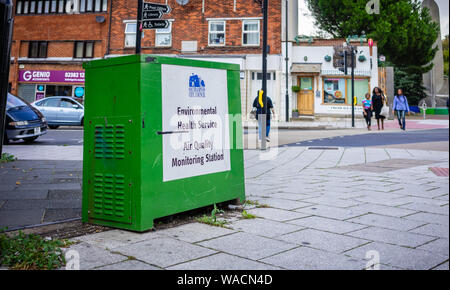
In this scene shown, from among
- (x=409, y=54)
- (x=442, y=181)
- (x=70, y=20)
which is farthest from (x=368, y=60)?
(x=442, y=181)

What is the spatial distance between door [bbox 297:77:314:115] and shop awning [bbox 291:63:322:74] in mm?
1075

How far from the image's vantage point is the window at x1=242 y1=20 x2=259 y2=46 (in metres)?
28.3

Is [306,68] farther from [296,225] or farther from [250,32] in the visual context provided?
[296,225]

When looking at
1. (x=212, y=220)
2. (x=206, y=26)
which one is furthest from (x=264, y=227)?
(x=206, y=26)

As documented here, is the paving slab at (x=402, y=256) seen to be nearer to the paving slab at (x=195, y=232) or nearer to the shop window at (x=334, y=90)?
the paving slab at (x=195, y=232)

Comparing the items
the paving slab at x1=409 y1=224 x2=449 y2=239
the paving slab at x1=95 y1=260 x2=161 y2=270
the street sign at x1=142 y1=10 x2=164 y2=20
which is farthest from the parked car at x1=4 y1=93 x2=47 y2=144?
the paving slab at x1=409 y1=224 x2=449 y2=239

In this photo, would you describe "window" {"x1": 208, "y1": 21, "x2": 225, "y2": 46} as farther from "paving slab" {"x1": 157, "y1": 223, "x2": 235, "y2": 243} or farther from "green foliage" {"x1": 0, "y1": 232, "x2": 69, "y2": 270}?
"green foliage" {"x1": 0, "y1": 232, "x2": 69, "y2": 270}

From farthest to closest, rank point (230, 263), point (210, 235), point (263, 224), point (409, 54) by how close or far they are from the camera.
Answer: point (409, 54)
point (263, 224)
point (210, 235)
point (230, 263)

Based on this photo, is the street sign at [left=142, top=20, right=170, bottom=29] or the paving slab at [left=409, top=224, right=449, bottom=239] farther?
the street sign at [left=142, top=20, right=170, bottom=29]

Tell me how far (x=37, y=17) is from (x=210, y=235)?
113 feet
